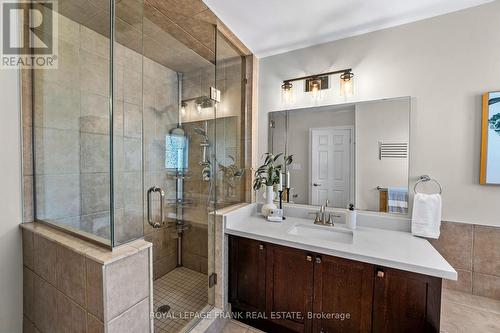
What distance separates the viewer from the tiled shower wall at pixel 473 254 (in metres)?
1.47

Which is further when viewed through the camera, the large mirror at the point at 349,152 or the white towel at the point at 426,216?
the large mirror at the point at 349,152

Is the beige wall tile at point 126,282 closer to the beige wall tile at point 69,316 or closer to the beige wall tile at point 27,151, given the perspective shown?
the beige wall tile at point 69,316

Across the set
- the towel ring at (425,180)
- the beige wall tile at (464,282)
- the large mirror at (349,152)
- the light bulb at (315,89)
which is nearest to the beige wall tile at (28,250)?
the large mirror at (349,152)

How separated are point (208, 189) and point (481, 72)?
237 cm

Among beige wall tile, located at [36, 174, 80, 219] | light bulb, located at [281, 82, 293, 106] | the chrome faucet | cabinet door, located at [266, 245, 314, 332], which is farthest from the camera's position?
light bulb, located at [281, 82, 293, 106]

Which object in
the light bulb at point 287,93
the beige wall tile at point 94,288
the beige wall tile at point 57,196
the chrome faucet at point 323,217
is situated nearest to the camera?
the beige wall tile at point 94,288

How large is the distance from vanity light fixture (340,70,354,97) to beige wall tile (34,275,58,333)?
2.50 meters

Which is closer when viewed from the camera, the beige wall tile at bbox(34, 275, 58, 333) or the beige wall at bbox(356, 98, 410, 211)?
the beige wall tile at bbox(34, 275, 58, 333)

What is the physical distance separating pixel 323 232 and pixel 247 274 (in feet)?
2.44

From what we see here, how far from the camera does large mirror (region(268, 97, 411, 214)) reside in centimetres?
A: 173

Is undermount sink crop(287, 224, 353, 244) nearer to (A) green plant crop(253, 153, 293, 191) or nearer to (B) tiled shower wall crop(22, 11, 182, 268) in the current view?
(A) green plant crop(253, 153, 293, 191)

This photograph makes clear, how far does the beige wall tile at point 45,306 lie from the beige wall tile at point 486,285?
109 inches

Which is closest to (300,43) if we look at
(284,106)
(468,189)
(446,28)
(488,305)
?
(284,106)

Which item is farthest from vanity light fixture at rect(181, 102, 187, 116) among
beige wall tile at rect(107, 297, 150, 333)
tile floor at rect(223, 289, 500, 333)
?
tile floor at rect(223, 289, 500, 333)
